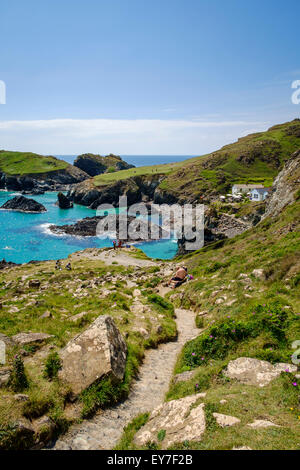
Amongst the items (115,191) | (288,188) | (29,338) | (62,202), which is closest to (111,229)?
(62,202)

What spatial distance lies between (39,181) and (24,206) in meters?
71.0

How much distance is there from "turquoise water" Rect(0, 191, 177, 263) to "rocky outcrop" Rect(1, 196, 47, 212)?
7412 millimetres

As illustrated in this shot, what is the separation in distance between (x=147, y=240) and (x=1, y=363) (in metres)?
68.4

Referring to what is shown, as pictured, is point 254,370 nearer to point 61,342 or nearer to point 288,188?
point 61,342

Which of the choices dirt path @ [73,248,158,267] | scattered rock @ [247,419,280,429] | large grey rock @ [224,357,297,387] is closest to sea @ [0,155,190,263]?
dirt path @ [73,248,158,267]

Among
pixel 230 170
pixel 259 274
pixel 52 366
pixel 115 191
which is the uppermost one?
pixel 230 170

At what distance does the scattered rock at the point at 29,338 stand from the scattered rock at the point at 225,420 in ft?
24.6

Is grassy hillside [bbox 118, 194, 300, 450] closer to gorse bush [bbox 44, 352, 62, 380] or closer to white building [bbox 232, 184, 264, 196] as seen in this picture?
gorse bush [bbox 44, 352, 62, 380]

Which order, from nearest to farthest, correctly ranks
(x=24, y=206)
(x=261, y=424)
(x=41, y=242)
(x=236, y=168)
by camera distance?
(x=261, y=424), (x=41, y=242), (x=24, y=206), (x=236, y=168)

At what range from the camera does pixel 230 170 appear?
5531 inches

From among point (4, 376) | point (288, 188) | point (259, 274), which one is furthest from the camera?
point (288, 188)

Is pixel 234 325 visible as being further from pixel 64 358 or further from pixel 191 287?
pixel 191 287

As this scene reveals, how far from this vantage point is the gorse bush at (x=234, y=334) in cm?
935

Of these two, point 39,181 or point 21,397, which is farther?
point 39,181
